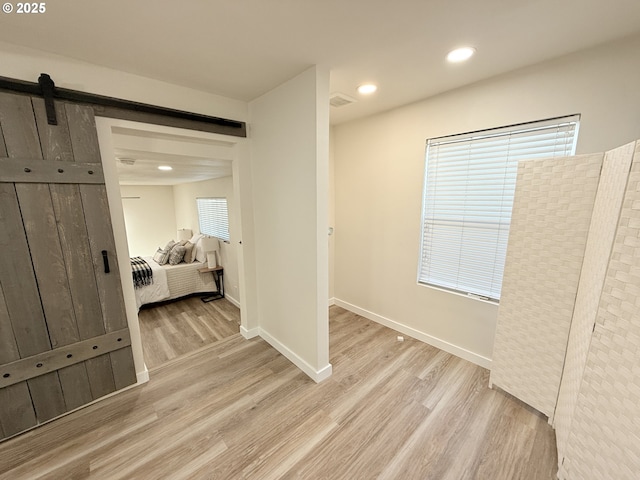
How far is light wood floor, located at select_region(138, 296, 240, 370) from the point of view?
263 cm

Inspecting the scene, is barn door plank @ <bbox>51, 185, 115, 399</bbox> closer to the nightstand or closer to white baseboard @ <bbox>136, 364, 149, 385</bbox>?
white baseboard @ <bbox>136, 364, 149, 385</bbox>

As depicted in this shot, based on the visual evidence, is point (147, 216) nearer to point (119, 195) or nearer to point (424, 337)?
point (119, 195)

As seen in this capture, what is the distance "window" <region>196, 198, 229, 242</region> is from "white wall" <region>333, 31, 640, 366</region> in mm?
1953

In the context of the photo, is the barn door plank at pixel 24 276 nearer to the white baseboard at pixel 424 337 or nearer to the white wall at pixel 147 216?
the white baseboard at pixel 424 337

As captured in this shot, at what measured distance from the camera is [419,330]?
2.65 meters

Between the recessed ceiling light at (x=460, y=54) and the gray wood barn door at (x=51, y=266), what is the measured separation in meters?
2.43

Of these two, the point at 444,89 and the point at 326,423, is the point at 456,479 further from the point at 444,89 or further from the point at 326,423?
the point at 444,89

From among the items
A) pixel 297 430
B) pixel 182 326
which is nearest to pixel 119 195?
pixel 182 326

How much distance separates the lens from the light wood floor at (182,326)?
8.64 ft

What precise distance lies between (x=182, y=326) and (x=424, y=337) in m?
2.91

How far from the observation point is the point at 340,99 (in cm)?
231

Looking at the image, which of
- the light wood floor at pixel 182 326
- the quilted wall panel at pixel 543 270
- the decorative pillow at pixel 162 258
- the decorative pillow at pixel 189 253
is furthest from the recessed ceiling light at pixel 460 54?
the decorative pillow at pixel 162 258

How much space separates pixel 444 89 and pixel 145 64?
2.31 metres

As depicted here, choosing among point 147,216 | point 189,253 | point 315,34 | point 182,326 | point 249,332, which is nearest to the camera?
point 315,34
